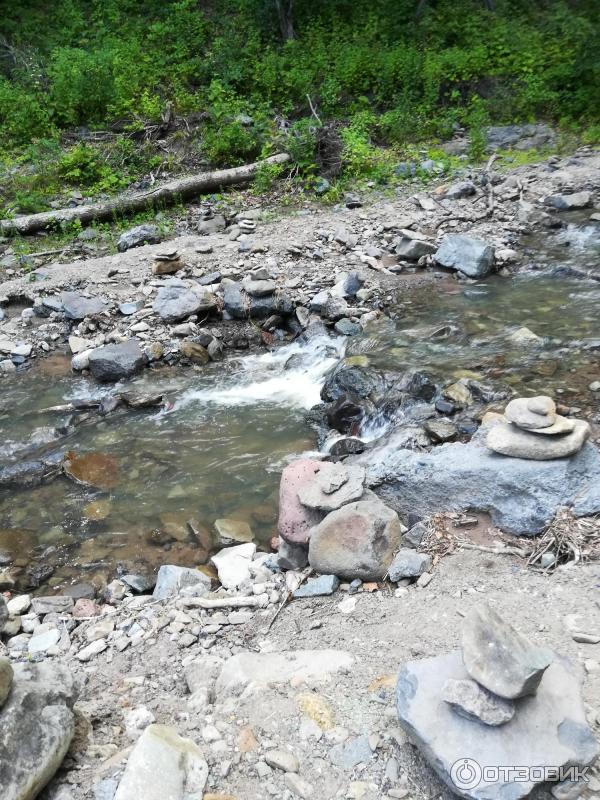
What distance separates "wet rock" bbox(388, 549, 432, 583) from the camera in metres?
3.59

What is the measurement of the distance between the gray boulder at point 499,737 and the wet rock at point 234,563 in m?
1.92

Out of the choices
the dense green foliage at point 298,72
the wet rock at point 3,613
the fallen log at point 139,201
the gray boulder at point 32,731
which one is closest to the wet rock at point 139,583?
the wet rock at point 3,613

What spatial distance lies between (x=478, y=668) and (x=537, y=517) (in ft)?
5.91

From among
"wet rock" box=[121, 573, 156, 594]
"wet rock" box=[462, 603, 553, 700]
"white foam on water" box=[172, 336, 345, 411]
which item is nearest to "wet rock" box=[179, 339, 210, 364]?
"white foam on water" box=[172, 336, 345, 411]

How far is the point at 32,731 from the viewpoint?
225 cm

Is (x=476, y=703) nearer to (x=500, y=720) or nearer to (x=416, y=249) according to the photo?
(x=500, y=720)

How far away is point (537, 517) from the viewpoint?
3.77 meters

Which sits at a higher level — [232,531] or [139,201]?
[139,201]

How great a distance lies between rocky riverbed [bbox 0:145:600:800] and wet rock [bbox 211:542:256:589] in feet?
0.07

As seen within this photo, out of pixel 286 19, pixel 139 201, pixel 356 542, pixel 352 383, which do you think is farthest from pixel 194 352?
pixel 286 19

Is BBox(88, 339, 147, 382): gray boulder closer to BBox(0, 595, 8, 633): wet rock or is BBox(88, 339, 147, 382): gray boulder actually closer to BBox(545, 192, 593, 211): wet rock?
BBox(0, 595, 8, 633): wet rock

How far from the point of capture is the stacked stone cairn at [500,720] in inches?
79.4

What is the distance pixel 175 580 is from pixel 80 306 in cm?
512

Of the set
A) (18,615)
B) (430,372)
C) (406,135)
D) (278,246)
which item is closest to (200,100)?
(406,135)
